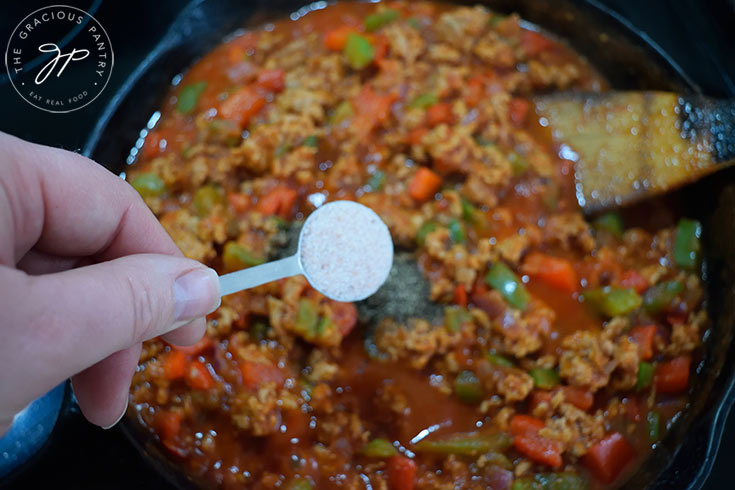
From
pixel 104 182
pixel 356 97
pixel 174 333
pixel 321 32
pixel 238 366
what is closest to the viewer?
pixel 104 182

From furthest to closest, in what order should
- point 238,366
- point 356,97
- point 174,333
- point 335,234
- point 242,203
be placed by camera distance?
1. point 356,97
2. point 242,203
3. point 238,366
4. point 335,234
5. point 174,333

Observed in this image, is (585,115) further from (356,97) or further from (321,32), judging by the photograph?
(321,32)

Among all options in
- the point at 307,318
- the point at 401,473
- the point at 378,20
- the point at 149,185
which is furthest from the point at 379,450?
the point at 378,20

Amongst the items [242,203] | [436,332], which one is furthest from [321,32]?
[436,332]

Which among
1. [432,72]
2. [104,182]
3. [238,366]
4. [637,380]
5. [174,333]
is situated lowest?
[238,366]

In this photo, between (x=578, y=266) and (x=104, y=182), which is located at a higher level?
(x=104, y=182)

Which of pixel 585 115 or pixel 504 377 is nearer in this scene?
pixel 504 377

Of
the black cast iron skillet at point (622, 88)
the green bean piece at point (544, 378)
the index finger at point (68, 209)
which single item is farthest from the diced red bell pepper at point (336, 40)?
the green bean piece at point (544, 378)
